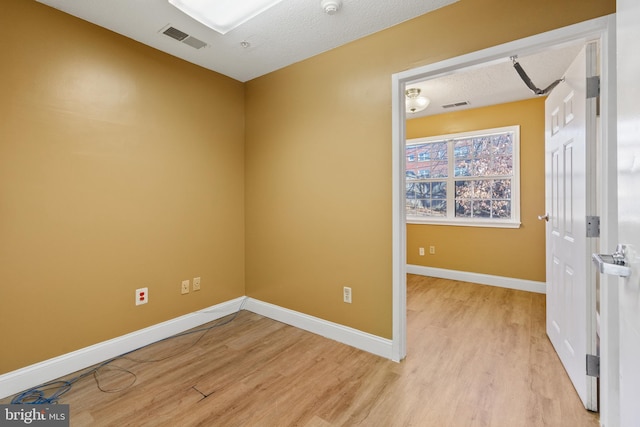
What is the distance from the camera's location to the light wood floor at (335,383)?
1.63 meters

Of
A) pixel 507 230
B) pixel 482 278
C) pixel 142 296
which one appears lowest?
pixel 482 278

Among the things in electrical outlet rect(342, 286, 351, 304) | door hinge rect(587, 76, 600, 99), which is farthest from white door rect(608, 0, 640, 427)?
electrical outlet rect(342, 286, 351, 304)

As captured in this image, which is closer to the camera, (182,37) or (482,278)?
(182,37)

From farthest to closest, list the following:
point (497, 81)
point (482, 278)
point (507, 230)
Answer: point (482, 278), point (507, 230), point (497, 81)

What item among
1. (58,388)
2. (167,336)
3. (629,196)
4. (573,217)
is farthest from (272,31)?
(58,388)

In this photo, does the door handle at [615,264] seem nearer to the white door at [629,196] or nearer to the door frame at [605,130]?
the white door at [629,196]

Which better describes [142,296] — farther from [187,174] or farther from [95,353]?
[187,174]

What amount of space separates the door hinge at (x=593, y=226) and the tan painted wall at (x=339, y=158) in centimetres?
107

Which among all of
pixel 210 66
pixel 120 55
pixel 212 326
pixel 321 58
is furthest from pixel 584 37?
pixel 212 326

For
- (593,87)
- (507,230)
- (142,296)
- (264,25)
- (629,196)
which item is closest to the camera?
(629,196)

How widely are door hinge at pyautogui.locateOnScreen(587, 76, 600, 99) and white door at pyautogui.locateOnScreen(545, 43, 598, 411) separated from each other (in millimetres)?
22

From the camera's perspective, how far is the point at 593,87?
1.60m

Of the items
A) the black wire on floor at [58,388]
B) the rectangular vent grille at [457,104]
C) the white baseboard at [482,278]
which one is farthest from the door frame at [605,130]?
the black wire on floor at [58,388]

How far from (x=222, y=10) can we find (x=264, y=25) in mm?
306
